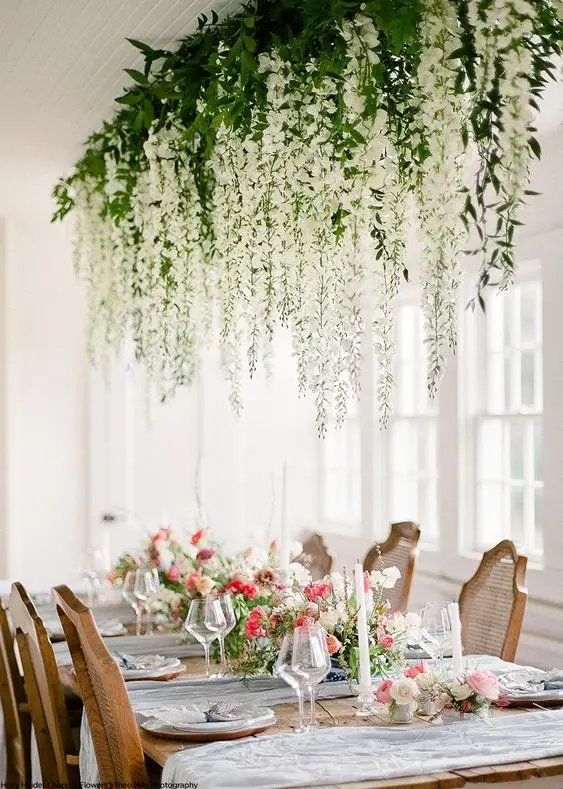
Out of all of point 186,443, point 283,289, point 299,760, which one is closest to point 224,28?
point 283,289

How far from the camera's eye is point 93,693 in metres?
2.59

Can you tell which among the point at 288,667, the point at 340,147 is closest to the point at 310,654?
the point at 288,667

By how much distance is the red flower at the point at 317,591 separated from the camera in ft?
9.16

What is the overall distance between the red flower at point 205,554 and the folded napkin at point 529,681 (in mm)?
1285

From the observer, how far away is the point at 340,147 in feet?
10.8

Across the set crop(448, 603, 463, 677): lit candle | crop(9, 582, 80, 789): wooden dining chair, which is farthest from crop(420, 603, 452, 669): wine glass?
crop(9, 582, 80, 789): wooden dining chair

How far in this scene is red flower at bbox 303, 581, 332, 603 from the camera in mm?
2793

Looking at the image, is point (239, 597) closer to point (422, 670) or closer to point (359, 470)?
point (422, 670)

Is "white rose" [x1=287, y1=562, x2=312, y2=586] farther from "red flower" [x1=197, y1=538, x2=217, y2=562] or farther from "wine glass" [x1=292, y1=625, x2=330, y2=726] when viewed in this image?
"red flower" [x1=197, y1=538, x2=217, y2=562]

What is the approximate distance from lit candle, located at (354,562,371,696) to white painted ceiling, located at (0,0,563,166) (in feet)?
6.54

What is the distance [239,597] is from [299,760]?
3.69 feet

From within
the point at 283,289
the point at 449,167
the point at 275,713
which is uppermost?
the point at 449,167

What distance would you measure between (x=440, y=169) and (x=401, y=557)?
179 centimetres

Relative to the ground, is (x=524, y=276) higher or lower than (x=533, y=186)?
lower
